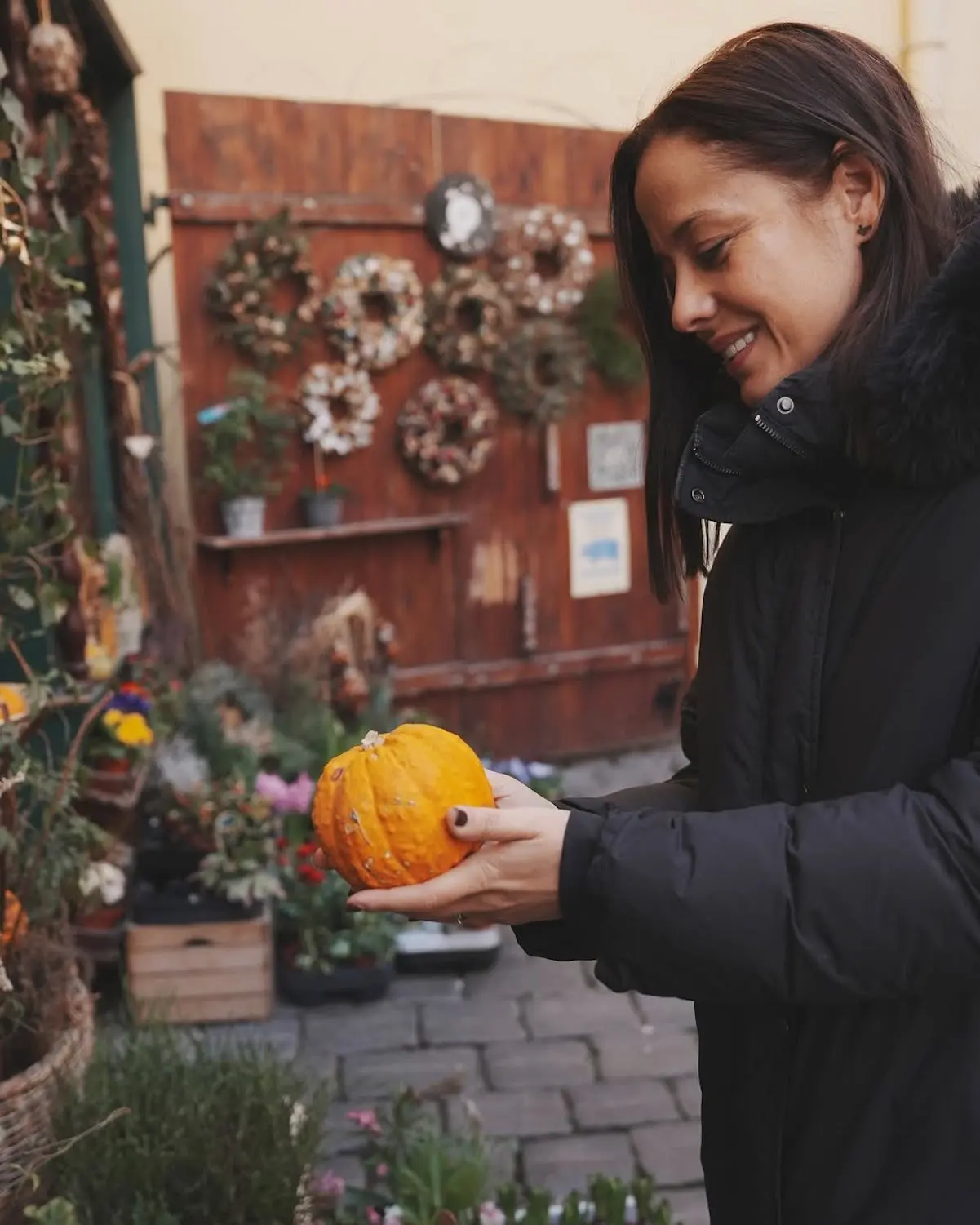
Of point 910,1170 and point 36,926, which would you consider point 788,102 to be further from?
point 36,926

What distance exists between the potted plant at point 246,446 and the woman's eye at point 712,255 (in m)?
3.75

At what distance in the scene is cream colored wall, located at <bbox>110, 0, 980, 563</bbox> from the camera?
5242 mm

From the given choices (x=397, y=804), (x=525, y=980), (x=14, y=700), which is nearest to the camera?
(x=397, y=804)

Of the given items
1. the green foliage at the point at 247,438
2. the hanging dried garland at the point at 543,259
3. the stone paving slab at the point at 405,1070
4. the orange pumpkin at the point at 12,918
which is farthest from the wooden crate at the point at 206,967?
the hanging dried garland at the point at 543,259

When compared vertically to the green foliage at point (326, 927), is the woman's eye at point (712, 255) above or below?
above

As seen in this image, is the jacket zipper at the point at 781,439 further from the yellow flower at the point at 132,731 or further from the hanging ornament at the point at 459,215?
the hanging ornament at the point at 459,215

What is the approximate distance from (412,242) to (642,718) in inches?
105

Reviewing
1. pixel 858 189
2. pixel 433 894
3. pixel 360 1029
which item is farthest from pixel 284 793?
pixel 858 189

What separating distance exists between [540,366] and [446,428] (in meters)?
0.59

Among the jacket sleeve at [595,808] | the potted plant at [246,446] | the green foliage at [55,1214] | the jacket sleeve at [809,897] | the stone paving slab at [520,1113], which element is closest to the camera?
the jacket sleeve at [809,897]

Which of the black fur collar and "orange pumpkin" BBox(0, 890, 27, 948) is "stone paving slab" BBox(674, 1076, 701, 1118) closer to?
"orange pumpkin" BBox(0, 890, 27, 948)

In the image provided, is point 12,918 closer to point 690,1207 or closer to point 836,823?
point 690,1207

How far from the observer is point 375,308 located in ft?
17.8

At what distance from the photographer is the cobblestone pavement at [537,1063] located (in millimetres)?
2867
